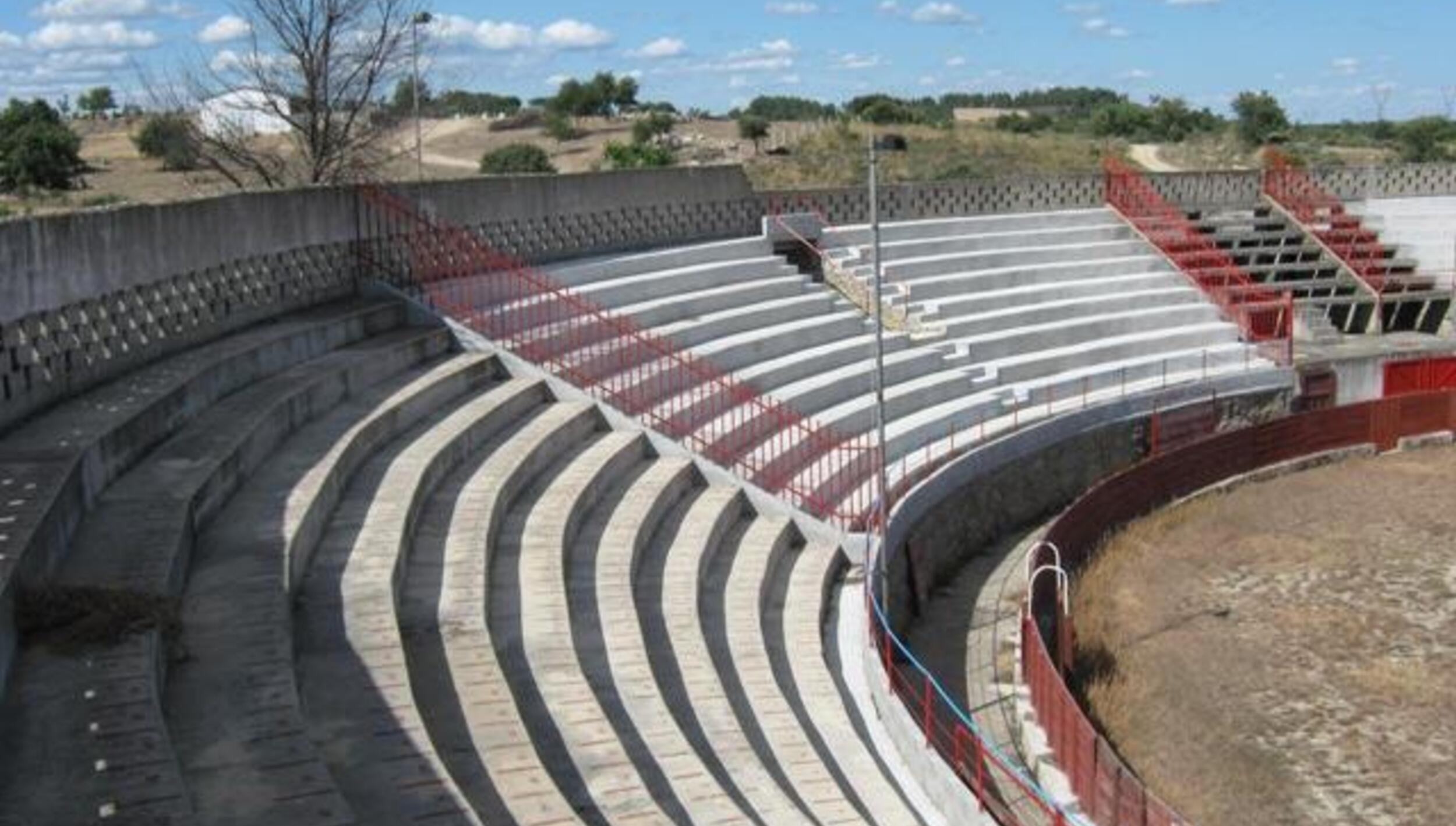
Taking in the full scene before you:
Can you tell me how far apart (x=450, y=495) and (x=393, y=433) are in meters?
1.49

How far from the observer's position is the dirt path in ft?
173

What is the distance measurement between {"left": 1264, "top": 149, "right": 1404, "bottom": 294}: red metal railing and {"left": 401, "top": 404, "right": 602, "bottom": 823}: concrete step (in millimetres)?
20461

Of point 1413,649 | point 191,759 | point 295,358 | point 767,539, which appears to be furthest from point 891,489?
point 191,759

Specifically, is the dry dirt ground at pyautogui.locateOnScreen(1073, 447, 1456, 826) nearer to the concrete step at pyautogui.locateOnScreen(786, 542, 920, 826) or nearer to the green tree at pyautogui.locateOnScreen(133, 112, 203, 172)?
the concrete step at pyautogui.locateOnScreen(786, 542, 920, 826)

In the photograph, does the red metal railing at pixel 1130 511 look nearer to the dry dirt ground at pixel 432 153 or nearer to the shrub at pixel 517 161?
the dry dirt ground at pixel 432 153

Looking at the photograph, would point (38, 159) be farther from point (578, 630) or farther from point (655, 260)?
point (578, 630)

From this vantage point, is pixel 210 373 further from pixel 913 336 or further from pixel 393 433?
pixel 913 336

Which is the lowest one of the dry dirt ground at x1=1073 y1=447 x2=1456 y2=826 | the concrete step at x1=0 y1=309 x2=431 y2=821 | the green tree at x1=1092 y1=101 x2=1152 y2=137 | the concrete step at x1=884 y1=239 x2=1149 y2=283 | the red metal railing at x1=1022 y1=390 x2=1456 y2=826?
the dry dirt ground at x1=1073 y1=447 x2=1456 y2=826

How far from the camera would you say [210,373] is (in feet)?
42.7

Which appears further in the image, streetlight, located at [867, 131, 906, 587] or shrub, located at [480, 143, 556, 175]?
shrub, located at [480, 143, 556, 175]

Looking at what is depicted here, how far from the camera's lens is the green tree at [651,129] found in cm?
5525

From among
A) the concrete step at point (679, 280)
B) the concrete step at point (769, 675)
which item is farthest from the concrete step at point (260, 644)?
the concrete step at point (679, 280)

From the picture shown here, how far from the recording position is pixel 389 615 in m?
9.48

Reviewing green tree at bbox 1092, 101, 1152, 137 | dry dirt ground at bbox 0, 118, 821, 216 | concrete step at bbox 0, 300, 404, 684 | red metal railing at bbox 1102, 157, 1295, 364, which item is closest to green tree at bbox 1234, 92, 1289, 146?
green tree at bbox 1092, 101, 1152, 137
